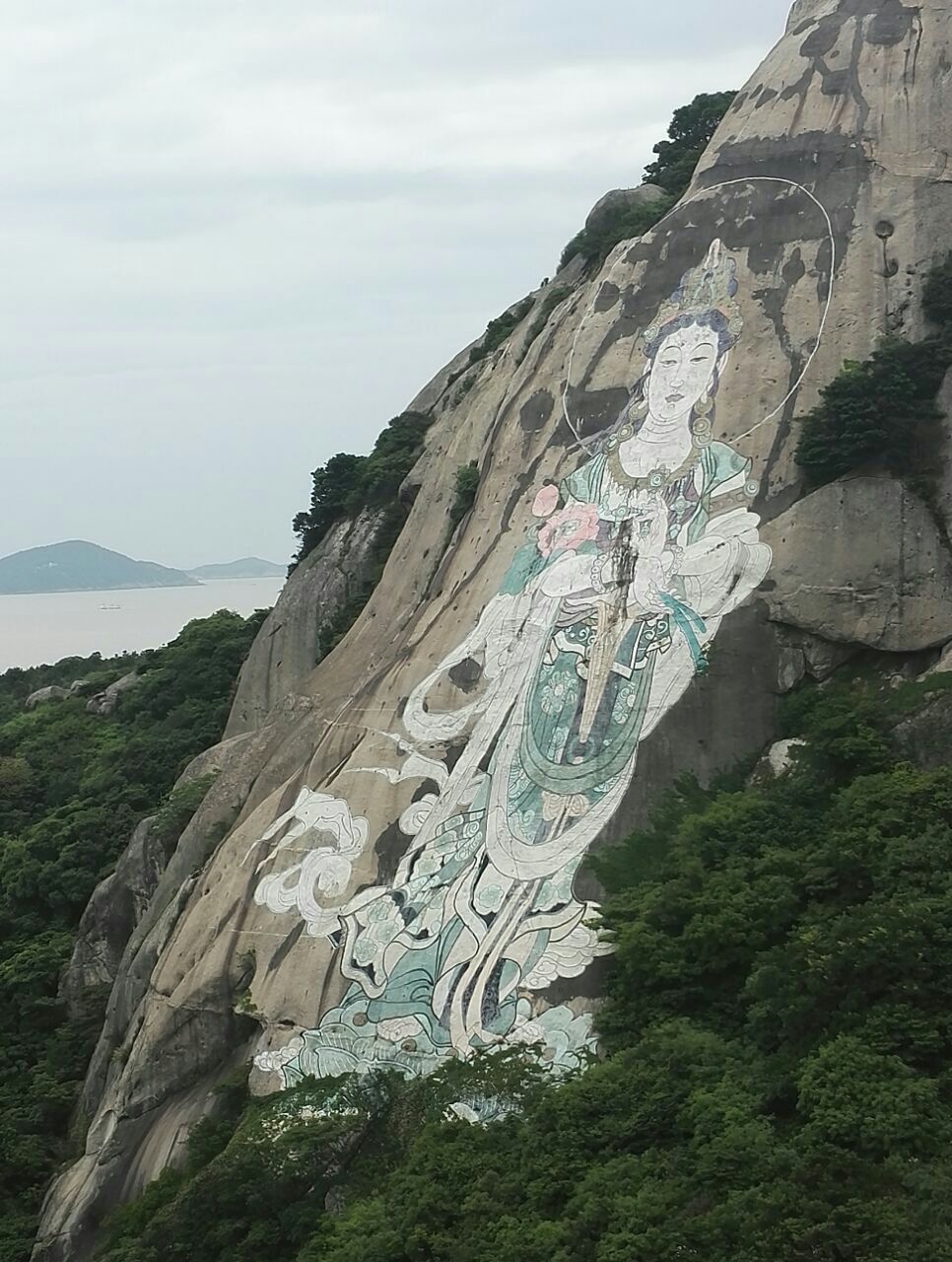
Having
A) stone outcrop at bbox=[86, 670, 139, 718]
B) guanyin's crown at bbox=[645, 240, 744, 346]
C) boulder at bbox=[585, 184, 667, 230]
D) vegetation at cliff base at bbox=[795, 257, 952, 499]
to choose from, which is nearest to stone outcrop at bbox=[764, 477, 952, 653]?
vegetation at cliff base at bbox=[795, 257, 952, 499]

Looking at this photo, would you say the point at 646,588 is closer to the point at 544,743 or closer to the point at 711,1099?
the point at 544,743

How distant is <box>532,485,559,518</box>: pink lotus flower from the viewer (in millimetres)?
22594

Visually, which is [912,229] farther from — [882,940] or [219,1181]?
[219,1181]

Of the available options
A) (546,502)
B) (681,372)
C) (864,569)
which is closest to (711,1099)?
(864,569)

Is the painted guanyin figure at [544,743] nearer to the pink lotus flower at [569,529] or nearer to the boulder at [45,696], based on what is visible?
the pink lotus flower at [569,529]

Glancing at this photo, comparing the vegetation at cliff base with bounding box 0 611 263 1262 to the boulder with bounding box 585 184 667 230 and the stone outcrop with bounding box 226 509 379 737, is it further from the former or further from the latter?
the boulder with bounding box 585 184 667 230

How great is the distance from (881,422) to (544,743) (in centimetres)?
677

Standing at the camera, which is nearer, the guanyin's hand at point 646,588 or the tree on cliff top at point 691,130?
the guanyin's hand at point 646,588

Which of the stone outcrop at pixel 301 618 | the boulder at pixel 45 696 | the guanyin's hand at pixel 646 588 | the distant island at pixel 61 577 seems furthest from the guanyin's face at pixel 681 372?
the distant island at pixel 61 577

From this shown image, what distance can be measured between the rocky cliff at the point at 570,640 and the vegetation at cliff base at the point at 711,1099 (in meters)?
0.96

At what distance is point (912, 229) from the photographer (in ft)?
74.1

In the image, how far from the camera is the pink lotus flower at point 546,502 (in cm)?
2259

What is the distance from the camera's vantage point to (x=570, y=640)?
20734mm

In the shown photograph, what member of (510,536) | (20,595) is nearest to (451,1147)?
(510,536)
